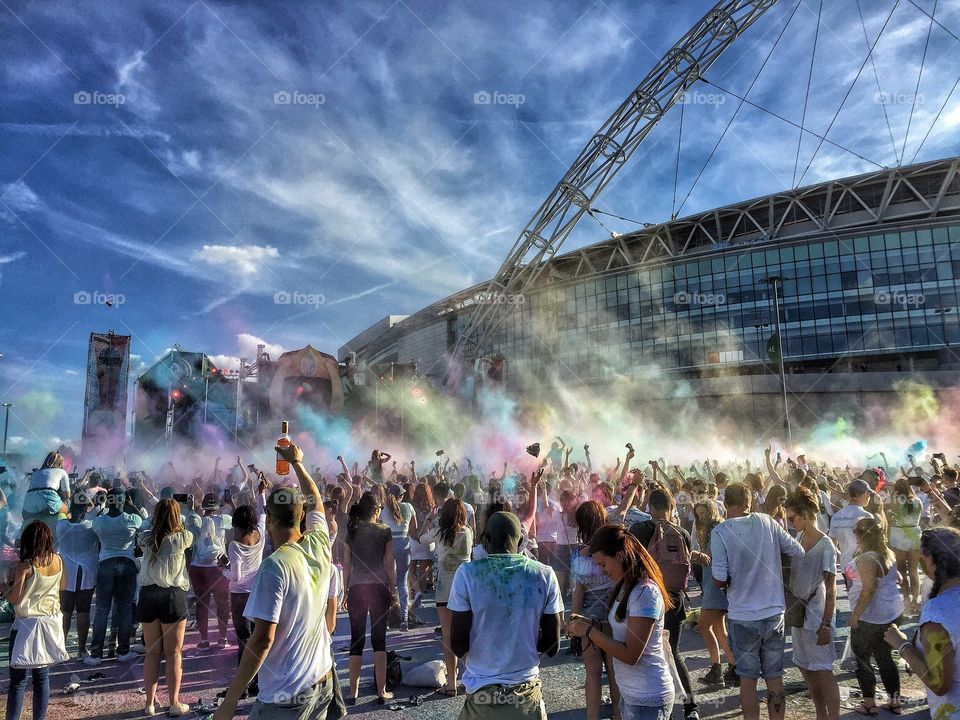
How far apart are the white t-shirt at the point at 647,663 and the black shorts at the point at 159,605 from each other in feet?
12.7

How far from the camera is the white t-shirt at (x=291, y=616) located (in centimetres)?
288

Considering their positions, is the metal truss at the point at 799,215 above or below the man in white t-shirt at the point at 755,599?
above

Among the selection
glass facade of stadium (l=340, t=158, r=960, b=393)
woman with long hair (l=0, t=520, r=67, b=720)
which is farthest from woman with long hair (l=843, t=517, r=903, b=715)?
glass facade of stadium (l=340, t=158, r=960, b=393)

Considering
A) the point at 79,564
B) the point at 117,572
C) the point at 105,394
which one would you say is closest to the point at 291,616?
the point at 117,572

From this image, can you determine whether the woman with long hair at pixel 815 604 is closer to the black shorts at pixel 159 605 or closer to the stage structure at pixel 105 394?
the black shorts at pixel 159 605

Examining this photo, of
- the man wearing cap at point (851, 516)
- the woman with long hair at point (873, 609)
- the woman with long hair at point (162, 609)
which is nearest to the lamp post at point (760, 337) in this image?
the man wearing cap at point (851, 516)

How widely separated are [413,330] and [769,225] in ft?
132

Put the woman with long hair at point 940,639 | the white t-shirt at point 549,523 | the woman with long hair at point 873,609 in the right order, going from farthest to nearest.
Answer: the white t-shirt at point 549,523 → the woman with long hair at point 873,609 → the woman with long hair at point 940,639

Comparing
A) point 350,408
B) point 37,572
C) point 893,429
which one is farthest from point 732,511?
point 893,429

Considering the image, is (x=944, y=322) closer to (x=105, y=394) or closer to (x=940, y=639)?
(x=940, y=639)

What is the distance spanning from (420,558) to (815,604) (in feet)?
18.6

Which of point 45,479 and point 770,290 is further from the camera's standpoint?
point 770,290

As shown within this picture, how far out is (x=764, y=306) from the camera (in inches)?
1941

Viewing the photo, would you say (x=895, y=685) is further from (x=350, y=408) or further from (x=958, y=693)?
(x=350, y=408)
